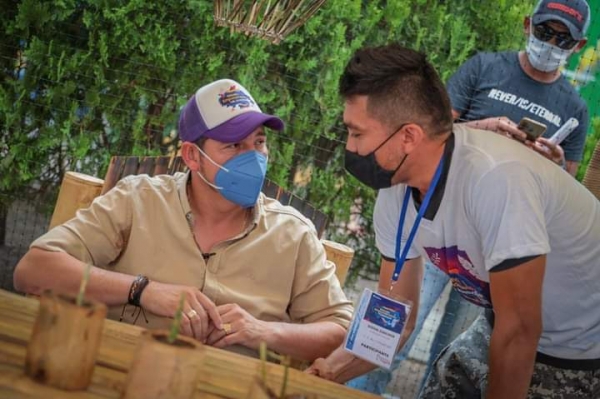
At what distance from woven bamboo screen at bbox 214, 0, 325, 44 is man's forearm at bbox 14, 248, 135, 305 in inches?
35.4

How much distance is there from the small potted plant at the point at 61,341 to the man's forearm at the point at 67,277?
1116mm

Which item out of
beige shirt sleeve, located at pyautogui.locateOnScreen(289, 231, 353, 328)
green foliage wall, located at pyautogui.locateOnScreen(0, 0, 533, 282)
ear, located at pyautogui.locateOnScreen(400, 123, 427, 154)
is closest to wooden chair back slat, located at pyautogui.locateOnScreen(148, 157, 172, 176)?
beige shirt sleeve, located at pyautogui.locateOnScreen(289, 231, 353, 328)

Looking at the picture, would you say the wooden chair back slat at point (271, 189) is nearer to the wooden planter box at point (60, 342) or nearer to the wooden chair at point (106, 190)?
the wooden chair at point (106, 190)

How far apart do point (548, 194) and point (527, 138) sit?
2.12ft

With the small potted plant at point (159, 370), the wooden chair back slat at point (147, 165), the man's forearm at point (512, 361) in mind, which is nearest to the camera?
the small potted plant at point (159, 370)

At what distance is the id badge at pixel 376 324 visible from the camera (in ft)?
7.05

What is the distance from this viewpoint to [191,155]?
Answer: 2.67 metres

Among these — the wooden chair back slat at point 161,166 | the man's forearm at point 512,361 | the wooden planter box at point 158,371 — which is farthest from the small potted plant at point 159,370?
the wooden chair back slat at point 161,166

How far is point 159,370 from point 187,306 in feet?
3.59

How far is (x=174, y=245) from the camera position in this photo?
8.41 ft

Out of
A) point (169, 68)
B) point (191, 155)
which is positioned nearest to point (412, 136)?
point (191, 155)

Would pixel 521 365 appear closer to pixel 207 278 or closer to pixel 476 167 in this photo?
pixel 476 167

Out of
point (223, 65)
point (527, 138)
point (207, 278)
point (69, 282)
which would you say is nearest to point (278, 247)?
point (207, 278)

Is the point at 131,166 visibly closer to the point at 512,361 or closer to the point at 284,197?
the point at 284,197
